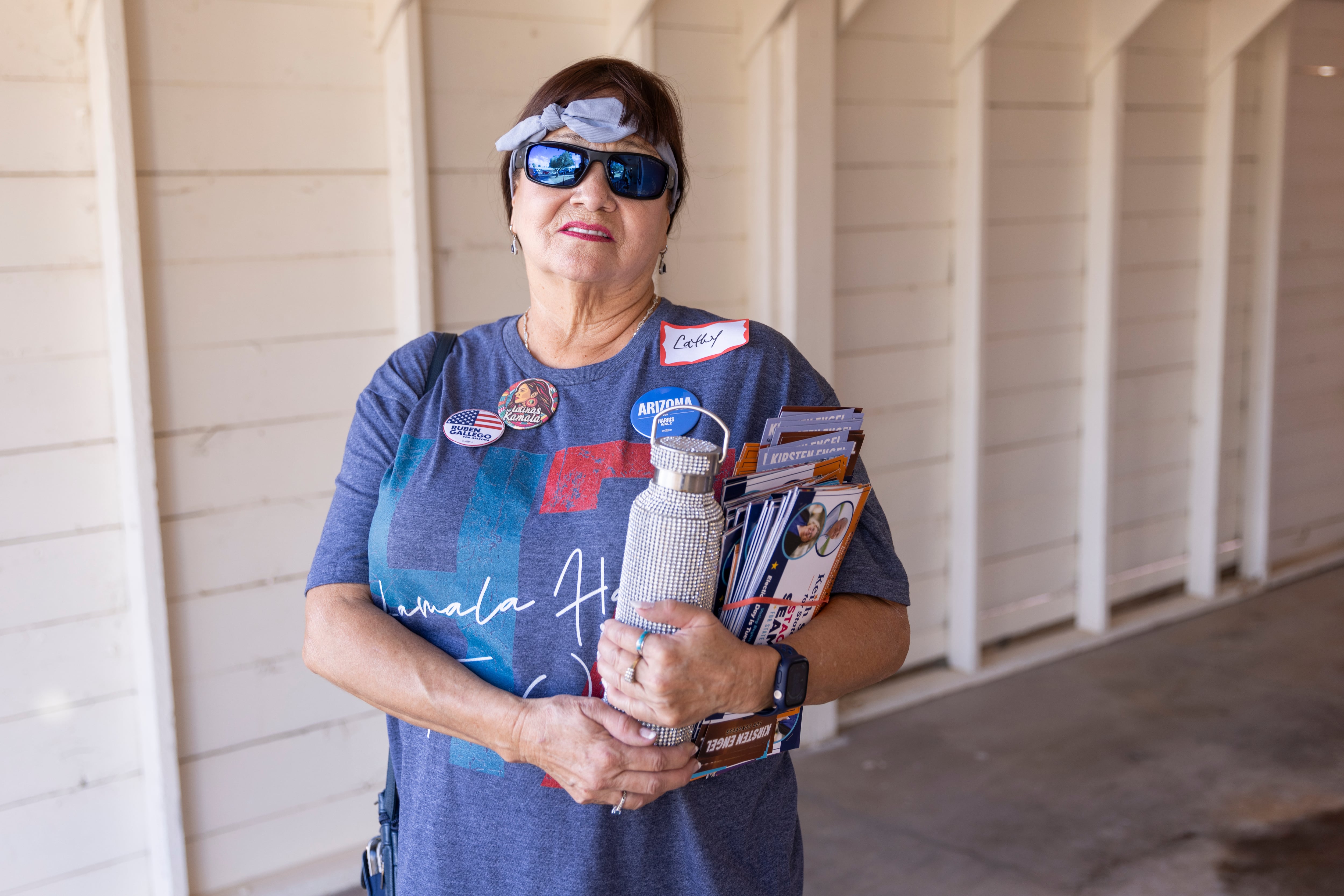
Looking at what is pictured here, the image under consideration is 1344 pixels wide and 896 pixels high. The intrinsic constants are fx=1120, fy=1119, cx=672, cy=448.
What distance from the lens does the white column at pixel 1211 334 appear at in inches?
173

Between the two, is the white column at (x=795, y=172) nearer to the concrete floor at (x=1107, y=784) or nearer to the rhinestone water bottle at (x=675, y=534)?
the concrete floor at (x=1107, y=784)

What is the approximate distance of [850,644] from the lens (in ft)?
4.07

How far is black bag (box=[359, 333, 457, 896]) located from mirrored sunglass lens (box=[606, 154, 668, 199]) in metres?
0.28

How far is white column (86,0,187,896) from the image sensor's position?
2230mm

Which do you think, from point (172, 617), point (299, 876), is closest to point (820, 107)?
point (172, 617)

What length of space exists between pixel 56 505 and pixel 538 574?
1.58 meters

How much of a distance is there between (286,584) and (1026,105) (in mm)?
2890

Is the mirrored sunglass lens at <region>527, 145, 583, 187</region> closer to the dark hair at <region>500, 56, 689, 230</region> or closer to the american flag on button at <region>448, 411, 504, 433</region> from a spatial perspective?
the dark hair at <region>500, 56, 689, 230</region>

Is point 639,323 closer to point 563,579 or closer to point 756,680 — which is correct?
point 563,579

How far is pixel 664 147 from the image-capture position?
4.55ft

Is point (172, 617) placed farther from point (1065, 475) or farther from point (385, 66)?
point (1065, 475)

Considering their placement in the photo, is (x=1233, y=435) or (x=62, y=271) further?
(x=1233, y=435)

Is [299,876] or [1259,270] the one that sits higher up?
[1259,270]

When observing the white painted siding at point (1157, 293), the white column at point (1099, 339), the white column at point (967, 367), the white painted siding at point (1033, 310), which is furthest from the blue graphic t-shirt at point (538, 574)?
the white painted siding at point (1157, 293)
